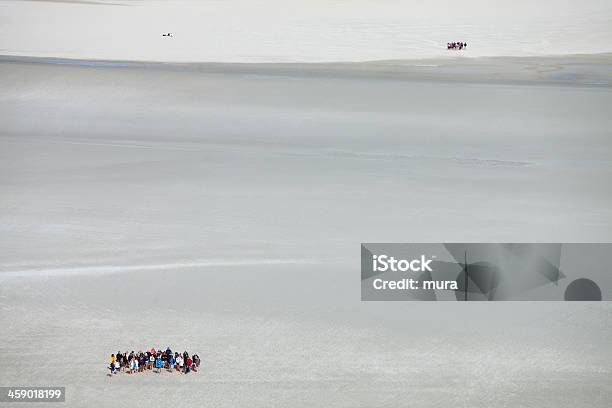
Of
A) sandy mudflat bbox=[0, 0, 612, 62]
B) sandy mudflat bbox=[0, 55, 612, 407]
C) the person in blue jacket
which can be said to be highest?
sandy mudflat bbox=[0, 0, 612, 62]

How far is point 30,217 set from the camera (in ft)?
42.6

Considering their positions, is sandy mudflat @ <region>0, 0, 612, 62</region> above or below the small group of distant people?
above

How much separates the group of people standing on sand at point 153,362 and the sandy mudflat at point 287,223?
115mm

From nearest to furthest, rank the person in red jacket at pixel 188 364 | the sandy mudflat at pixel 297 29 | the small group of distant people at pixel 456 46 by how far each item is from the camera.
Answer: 1. the person in red jacket at pixel 188 364
2. the sandy mudflat at pixel 297 29
3. the small group of distant people at pixel 456 46

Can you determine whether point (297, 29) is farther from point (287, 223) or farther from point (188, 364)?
point (188, 364)

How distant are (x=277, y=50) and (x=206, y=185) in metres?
14.3

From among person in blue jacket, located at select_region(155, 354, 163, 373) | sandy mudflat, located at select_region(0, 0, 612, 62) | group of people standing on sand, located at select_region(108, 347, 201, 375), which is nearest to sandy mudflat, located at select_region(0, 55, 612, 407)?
group of people standing on sand, located at select_region(108, 347, 201, 375)

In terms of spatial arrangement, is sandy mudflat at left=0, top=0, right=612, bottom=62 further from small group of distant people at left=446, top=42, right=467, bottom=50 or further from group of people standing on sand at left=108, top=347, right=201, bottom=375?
group of people standing on sand at left=108, top=347, right=201, bottom=375

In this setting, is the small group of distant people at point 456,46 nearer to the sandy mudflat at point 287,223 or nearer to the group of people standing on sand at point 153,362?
the sandy mudflat at point 287,223

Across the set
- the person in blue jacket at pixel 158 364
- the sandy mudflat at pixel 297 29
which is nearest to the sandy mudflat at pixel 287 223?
the person in blue jacket at pixel 158 364

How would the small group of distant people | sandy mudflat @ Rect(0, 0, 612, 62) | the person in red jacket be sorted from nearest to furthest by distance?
the person in red jacket, sandy mudflat @ Rect(0, 0, 612, 62), the small group of distant people

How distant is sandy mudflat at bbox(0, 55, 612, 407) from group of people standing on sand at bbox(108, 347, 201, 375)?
11 cm

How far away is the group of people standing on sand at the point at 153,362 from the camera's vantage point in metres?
8.53

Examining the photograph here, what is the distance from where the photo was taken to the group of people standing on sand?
28.0ft
